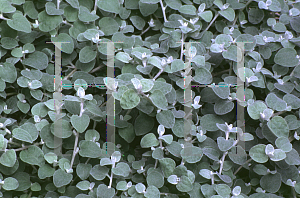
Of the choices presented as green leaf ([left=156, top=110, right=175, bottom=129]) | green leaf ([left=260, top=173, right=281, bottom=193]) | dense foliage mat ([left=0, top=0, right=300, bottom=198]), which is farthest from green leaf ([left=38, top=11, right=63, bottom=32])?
green leaf ([left=260, top=173, right=281, bottom=193])

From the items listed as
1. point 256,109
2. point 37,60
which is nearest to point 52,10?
point 37,60

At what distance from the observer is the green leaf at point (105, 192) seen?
829 millimetres

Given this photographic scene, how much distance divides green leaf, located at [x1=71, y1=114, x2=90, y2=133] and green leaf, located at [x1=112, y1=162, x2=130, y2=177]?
159mm

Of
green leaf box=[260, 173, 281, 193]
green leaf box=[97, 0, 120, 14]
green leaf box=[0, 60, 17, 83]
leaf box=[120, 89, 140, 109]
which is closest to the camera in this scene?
leaf box=[120, 89, 140, 109]

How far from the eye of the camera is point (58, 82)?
1024 millimetres

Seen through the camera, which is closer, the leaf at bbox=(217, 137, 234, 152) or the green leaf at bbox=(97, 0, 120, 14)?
the leaf at bbox=(217, 137, 234, 152)

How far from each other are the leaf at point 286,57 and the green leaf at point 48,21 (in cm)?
88

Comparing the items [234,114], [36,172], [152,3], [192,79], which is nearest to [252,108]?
[234,114]

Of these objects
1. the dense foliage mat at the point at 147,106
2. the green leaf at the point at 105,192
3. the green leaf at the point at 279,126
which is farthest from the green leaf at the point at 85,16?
the green leaf at the point at 279,126

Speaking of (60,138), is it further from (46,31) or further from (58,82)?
(46,31)

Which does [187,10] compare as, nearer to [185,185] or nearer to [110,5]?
[110,5]

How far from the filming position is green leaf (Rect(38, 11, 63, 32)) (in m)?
1.09

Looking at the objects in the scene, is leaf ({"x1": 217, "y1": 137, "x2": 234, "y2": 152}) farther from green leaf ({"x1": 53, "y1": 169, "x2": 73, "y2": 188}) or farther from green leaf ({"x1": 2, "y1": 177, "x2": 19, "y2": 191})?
green leaf ({"x1": 2, "y1": 177, "x2": 19, "y2": 191})

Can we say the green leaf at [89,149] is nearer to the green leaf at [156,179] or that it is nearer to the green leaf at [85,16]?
the green leaf at [156,179]
